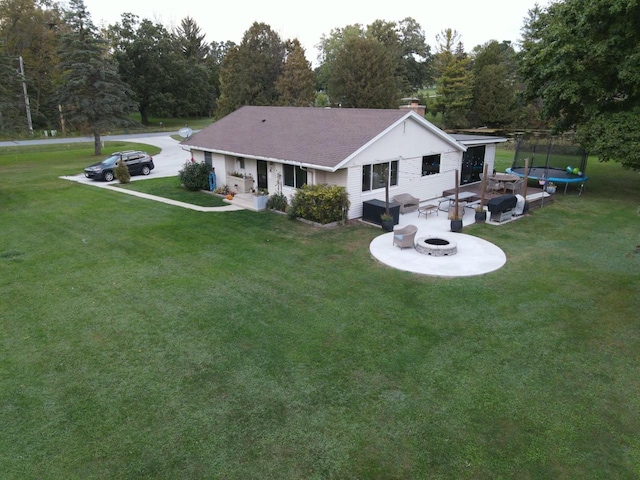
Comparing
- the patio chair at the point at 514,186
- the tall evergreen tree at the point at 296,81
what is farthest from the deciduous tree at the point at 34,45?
the patio chair at the point at 514,186

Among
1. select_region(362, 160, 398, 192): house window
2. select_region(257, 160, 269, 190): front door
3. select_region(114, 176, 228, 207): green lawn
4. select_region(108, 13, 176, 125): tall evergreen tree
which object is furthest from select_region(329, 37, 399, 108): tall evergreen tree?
select_region(362, 160, 398, 192): house window

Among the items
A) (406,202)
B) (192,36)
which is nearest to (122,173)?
(406,202)

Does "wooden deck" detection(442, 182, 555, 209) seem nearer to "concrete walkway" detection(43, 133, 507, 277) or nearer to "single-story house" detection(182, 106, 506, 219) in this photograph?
"single-story house" detection(182, 106, 506, 219)

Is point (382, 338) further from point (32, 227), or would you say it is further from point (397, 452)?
point (32, 227)

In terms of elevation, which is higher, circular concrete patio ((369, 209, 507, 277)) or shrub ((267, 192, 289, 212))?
shrub ((267, 192, 289, 212))

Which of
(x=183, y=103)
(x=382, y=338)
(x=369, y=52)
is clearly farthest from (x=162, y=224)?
(x=183, y=103)
